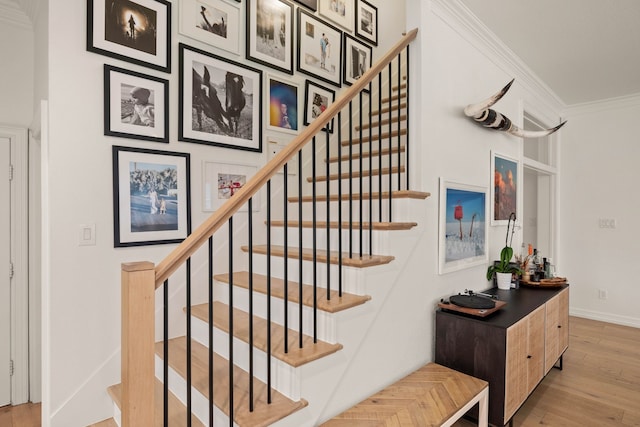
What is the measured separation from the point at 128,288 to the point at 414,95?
6.55 ft

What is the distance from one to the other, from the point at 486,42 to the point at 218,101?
2.26 meters

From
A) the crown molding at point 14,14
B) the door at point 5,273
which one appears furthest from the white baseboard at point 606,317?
the crown molding at point 14,14

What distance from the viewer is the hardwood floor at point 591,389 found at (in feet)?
7.77

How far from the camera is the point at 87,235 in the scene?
1877 millimetres

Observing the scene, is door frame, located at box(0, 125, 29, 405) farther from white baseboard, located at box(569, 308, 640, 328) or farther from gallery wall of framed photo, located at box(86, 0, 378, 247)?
white baseboard, located at box(569, 308, 640, 328)

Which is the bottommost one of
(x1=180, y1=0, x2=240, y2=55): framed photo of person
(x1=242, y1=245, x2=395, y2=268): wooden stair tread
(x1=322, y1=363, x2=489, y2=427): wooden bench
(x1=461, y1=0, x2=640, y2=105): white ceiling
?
(x1=322, y1=363, x2=489, y2=427): wooden bench

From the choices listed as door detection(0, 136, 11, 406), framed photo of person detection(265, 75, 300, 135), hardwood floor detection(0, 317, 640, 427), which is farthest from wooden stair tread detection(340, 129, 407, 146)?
door detection(0, 136, 11, 406)

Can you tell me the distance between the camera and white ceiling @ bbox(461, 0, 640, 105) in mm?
2502

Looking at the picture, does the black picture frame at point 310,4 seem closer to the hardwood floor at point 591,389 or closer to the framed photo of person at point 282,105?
the framed photo of person at point 282,105

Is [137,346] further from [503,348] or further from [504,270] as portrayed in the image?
[504,270]

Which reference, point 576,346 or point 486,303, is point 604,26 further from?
point 576,346

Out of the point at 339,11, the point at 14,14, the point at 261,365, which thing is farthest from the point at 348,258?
the point at 14,14

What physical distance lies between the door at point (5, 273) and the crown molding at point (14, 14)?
2.68 feet

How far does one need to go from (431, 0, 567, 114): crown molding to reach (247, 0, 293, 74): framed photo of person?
1126 mm
